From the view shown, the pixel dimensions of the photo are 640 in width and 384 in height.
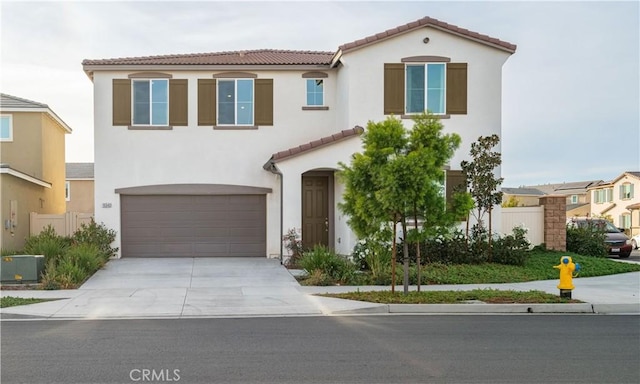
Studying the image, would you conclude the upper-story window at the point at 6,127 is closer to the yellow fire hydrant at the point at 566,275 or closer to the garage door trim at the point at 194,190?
the garage door trim at the point at 194,190

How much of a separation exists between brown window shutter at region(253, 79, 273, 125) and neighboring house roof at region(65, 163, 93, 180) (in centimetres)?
2154

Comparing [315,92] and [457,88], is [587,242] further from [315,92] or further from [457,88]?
[315,92]

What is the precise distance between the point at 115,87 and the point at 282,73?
18.3ft

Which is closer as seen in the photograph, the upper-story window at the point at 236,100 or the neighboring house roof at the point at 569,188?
the upper-story window at the point at 236,100

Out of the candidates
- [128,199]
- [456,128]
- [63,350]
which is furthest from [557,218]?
[63,350]

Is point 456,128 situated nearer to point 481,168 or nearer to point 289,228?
point 481,168

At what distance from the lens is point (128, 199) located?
2105 cm

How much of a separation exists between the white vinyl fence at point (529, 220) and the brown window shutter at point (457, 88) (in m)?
4.11

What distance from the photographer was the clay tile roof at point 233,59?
2088 cm

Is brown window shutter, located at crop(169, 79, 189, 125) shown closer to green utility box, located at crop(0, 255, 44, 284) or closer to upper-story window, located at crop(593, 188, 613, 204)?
green utility box, located at crop(0, 255, 44, 284)

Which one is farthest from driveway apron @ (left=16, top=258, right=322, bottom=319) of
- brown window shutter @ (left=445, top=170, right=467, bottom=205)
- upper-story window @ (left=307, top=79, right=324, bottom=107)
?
brown window shutter @ (left=445, top=170, right=467, bottom=205)

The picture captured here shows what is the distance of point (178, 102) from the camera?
68.7ft

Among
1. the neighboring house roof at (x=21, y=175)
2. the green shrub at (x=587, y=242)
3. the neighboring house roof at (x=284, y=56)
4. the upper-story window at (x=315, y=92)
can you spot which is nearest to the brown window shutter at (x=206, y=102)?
the neighboring house roof at (x=284, y=56)

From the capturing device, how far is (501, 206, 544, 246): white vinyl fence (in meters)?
21.4
